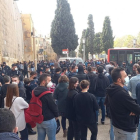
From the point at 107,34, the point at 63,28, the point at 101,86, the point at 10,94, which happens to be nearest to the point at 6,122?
the point at 10,94

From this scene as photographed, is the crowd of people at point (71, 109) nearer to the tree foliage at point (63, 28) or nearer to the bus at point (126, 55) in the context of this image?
the bus at point (126, 55)

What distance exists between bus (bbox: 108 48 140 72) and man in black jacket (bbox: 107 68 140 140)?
14.6 metres

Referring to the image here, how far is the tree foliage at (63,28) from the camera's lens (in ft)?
118

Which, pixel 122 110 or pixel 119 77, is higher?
→ pixel 119 77

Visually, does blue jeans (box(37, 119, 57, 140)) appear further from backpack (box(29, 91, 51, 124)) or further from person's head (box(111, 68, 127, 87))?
person's head (box(111, 68, 127, 87))

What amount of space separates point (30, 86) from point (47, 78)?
6.51 feet

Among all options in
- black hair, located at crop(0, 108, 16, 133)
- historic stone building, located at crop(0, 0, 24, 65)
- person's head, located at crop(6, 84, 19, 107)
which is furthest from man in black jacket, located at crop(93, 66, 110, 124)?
historic stone building, located at crop(0, 0, 24, 65)

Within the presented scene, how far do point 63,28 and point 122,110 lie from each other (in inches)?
1369

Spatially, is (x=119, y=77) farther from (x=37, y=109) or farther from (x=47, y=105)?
(x=37, y=109)

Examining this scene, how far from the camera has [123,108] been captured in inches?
105

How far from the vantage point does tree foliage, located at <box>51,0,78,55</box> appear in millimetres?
36037

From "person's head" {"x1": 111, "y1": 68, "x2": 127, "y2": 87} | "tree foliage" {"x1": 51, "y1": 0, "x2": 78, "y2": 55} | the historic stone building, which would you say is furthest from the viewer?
"tree foliage" {"x1": 51, "y1": 0, "x2": 78, "y2": 55}

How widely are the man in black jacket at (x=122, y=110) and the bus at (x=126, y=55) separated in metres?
14.6

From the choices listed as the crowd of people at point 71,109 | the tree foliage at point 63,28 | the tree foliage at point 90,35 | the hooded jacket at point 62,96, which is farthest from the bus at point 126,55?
the tree foliage at point 90,35
